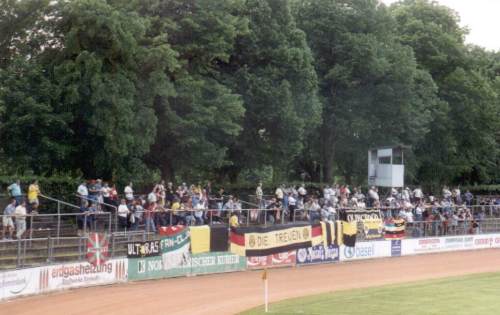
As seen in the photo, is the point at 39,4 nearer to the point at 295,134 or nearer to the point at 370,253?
the point at 295,134

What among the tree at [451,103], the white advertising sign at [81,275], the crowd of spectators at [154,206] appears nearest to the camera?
the white advertising sign at [81,275]

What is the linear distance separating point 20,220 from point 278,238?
12.7 metres

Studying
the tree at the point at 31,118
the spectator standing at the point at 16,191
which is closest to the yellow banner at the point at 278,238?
the tree at the point at 31,118

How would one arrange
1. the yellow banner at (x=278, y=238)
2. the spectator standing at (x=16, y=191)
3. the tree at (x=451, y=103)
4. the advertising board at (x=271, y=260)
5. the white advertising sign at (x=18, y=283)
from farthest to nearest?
the tree at (x=451, y=103), the advertising board at (x=271, y=260), the yellow banner at (x=278, y=238), the spectator standing at (x=16, y=191), the white advertising sign at (x=18, y=283)

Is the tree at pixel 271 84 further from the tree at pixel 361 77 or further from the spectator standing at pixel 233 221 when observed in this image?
the spectator standing at pixel 233 221

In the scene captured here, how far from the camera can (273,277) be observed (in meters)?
34.3

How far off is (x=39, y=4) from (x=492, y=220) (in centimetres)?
3332

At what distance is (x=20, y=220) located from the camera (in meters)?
27.8

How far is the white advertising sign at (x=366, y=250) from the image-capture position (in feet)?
136

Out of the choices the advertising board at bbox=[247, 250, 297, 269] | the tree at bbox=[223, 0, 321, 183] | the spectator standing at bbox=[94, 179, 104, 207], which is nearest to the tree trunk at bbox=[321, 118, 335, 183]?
the tree at bbox=[223, 0, 321, 183]

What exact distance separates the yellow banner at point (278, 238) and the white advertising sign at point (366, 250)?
15.2 ft

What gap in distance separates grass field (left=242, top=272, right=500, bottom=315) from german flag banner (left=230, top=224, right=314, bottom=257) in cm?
534

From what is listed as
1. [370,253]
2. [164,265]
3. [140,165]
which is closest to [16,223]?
[164,265]

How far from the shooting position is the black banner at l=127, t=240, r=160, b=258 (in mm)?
30359
